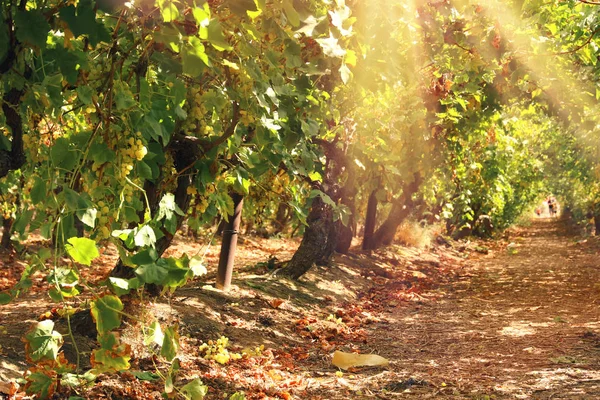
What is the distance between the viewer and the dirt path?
16.7 feet

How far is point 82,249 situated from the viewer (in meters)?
2.35

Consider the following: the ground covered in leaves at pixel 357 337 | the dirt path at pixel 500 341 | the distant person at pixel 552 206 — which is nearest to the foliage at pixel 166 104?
the ground covered in leaves at pixel 357 337

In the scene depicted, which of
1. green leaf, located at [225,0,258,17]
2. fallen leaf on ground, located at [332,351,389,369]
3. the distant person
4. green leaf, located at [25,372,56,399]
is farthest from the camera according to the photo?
the distant person

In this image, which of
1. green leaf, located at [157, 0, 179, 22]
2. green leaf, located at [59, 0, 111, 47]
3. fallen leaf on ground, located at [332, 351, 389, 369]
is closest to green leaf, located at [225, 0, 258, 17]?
green leaf, located at [59, 0, 111, 47]

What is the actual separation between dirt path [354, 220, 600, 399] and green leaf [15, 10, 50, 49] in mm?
3546

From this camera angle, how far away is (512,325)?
7898mm

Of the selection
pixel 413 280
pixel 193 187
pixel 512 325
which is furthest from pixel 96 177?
pixel 413 280

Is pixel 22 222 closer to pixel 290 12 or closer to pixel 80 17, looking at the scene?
pixel 80 17

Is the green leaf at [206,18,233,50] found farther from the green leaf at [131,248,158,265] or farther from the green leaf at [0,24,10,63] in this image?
the green leaf at [0,24,10,63]

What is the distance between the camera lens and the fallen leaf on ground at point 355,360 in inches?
230

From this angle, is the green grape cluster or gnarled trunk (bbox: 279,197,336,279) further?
gnarled trunk (bbox: 279,197,336,279)

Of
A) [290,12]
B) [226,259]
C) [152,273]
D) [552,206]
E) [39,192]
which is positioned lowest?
[226,259]

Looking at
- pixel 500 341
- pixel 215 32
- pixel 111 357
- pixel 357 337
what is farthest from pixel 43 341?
pixel 500 341

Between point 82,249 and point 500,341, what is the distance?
5472 mm
